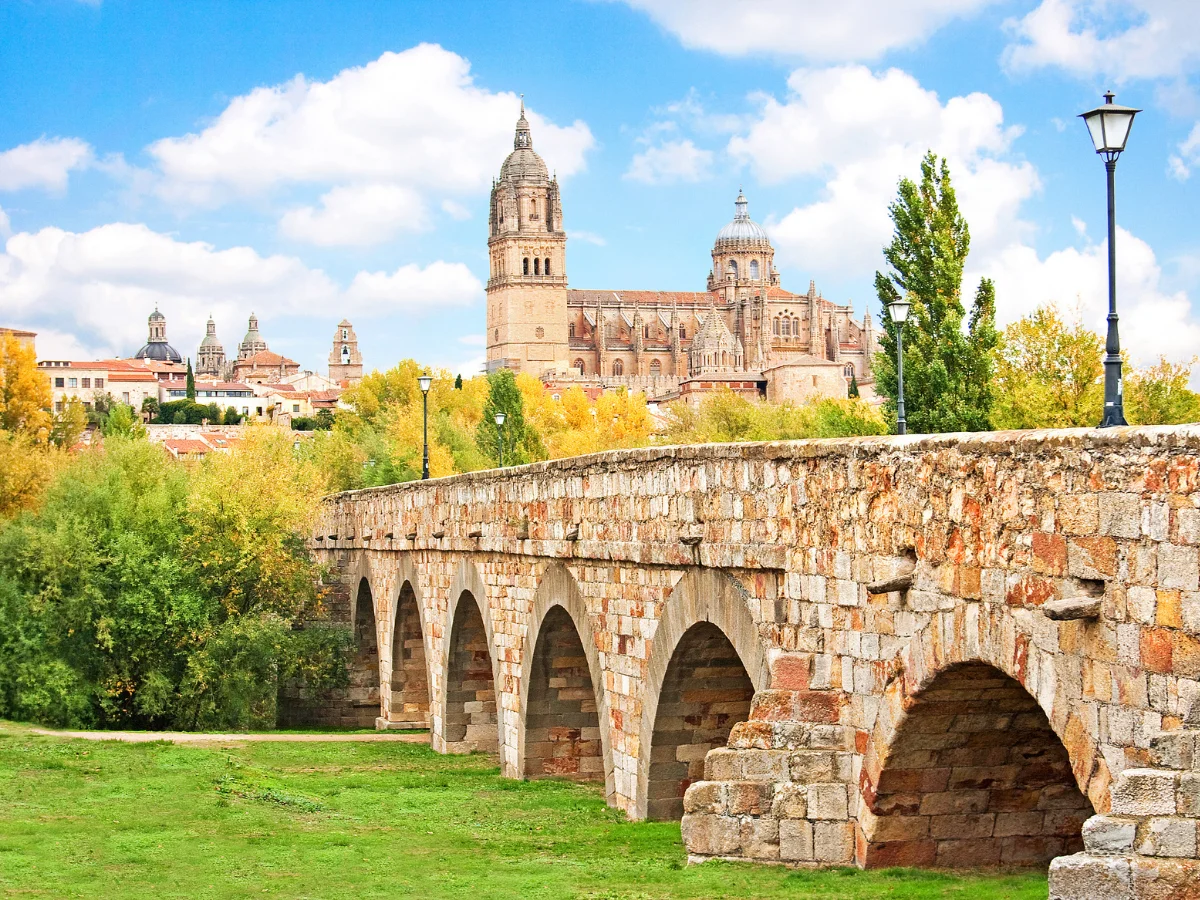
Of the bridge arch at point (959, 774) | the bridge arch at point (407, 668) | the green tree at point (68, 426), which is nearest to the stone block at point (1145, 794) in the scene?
the bridge arch at point (959, 774)

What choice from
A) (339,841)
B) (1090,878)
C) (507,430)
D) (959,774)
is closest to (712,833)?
(959,774)

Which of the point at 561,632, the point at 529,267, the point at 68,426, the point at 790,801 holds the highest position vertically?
the point at 529,267

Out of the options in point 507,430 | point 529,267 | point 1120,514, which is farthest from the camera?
point 529,267

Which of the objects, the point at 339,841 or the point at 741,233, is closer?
the point at 339,841

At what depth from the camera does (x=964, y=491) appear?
27.7 ft

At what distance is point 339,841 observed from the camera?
44.8ft

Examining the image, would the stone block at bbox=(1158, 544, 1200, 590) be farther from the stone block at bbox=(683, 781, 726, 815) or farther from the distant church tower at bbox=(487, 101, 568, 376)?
the distant church tower at bbox=(487, 101, 568, 376)

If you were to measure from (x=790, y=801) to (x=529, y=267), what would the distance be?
498 feet

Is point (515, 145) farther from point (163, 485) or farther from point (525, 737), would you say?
point (525, 737)

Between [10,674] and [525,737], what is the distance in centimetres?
1260

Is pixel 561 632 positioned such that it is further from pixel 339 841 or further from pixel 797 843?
pixel 797 843

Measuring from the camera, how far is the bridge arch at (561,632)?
50.1 feet

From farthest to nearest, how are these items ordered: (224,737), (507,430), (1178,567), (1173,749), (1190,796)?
1. (507,430)
2. (224,737)
3. (1178,567)
4. (1173,749)
5. (1190,796)

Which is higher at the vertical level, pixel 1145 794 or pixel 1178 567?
pixel 1178 567
